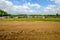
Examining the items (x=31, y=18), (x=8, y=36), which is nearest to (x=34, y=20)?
(x=31, y=18)

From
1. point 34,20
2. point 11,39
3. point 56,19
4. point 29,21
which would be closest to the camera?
point 11,39

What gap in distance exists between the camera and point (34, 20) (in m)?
8.69

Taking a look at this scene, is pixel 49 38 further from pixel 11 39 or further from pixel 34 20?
pixel 34 20

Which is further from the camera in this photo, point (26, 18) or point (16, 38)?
point (26, 18)

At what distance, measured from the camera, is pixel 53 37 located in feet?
14.5

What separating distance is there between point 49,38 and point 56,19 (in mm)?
3379

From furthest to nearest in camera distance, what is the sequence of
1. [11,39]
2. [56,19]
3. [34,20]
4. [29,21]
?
[34,20] < [29,21] < [56,19] < [11,39]

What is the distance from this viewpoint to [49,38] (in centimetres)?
433

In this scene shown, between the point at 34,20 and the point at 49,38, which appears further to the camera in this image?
the point at 34,20

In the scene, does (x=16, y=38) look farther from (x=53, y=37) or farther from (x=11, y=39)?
(x=53, y=37)

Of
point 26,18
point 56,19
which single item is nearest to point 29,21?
point 26,18

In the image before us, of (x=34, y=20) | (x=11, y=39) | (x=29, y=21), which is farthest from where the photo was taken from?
(x=34, y=20)

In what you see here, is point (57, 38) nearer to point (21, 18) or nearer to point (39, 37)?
point (39, 37)

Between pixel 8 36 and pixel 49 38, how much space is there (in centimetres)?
141
